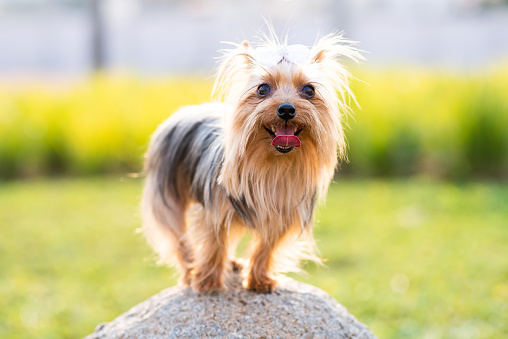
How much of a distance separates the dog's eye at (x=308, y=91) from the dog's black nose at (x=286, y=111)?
199 mm

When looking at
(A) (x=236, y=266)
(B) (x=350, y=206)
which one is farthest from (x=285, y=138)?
(B) (x=350, y=206)

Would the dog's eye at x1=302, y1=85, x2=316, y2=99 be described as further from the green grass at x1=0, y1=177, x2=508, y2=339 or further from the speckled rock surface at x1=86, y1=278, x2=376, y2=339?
the green grass at x1=0, y1=177, x2=508, y2=339

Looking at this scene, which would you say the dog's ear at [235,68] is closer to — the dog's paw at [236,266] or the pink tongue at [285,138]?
the pink tongue at [285,138]

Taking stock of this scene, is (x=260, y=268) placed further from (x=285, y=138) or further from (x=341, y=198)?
(x=341, y=198)

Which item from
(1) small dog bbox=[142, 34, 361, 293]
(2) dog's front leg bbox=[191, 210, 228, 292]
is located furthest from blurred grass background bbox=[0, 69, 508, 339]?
(2) dog's front leg bbox=[191, 210, 228, 292]

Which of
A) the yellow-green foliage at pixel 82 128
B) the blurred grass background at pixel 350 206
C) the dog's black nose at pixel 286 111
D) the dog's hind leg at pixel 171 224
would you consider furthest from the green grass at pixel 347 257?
the dog's black nose at pixel 286 111

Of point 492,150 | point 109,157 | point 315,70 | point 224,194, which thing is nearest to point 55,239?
point 109,157

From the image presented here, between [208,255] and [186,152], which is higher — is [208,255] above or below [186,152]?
below

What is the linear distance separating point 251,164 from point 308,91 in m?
0.51

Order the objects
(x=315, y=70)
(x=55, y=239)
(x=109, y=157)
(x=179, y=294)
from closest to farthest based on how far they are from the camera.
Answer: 1. (x=315, y=70)
2. (x=179, y=294)
3. (x=55, y=239)
4. (x=109, y=157)

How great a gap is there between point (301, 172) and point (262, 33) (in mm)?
909

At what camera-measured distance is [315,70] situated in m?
3.49

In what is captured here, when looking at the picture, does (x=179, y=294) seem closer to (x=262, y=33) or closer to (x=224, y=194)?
(x=224, y=194)

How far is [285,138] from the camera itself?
326cm
